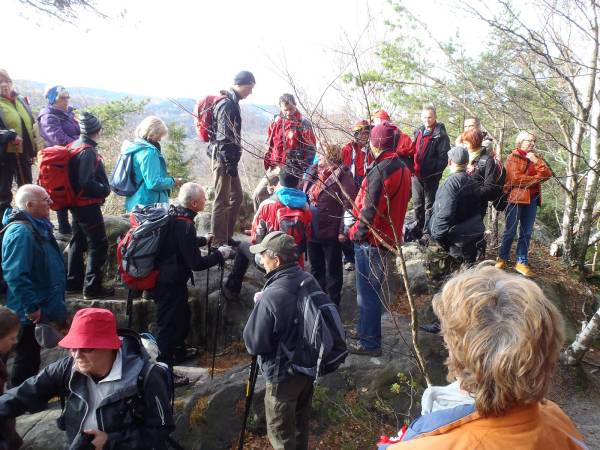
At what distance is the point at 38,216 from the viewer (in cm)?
388

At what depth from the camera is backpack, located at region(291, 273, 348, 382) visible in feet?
10.4

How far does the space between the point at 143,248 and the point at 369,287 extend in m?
2.30

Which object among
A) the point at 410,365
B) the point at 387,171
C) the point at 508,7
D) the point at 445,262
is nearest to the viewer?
the point at 387,171

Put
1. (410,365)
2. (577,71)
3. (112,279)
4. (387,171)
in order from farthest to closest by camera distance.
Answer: (112,279) < (577,71) < (410,365) < (387,171)

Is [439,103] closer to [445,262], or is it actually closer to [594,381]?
[445,262]

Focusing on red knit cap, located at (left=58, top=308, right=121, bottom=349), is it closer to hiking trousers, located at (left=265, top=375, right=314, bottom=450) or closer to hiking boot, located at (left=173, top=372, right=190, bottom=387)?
hiking trousers, located at (left=265, top=375, right=314, bottom=450)

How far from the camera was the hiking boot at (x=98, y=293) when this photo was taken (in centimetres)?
535

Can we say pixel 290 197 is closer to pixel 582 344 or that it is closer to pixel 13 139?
pixel 13 139

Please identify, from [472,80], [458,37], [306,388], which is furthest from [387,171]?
[458,37]

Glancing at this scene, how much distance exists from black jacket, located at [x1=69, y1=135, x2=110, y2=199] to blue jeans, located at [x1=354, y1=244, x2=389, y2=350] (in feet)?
9.60

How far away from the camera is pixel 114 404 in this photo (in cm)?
241

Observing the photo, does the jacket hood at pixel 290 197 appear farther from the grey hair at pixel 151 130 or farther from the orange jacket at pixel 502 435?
the orange jacket at pixel 502 435

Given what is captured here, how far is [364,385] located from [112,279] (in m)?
3.78

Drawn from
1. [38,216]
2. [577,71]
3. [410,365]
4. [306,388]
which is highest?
[577,71]
